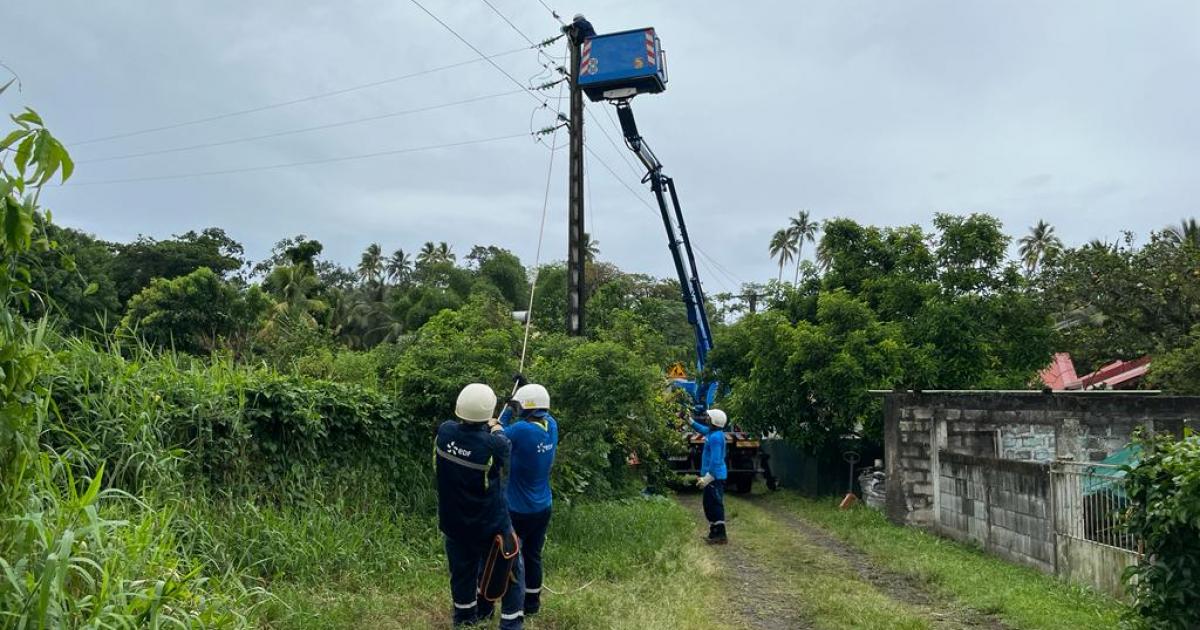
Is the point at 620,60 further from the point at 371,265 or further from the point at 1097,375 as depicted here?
the point at 371,265

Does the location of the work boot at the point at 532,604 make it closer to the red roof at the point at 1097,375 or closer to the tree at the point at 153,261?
the red roof at the point at 1097,375

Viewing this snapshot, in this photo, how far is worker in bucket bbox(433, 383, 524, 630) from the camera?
617 centimetres

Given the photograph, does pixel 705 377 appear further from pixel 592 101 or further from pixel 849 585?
pixel 849 585

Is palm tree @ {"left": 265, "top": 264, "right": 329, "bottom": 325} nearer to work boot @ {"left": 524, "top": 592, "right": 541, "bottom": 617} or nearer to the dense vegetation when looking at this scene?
the dense vegetation

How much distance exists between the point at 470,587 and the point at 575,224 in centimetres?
1004

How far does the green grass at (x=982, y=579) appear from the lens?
740 centimetres

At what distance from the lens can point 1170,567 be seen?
568cm

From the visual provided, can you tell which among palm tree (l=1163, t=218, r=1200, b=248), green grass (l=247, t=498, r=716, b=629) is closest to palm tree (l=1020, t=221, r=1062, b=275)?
palm tree (l=1163, t=218, r=1200, b=248)

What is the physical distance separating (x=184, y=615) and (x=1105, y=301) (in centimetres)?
2462

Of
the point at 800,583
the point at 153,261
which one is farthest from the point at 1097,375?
the point at 153,261

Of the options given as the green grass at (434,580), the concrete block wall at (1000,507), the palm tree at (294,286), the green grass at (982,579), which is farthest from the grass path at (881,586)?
the palm tree at (294,286)

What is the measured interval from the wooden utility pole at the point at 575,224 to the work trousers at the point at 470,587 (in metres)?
8.91

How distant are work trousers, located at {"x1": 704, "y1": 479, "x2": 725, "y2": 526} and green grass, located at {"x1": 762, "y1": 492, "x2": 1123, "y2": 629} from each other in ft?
6.30

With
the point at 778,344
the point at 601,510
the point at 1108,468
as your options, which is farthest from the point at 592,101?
the point at 1108,468
